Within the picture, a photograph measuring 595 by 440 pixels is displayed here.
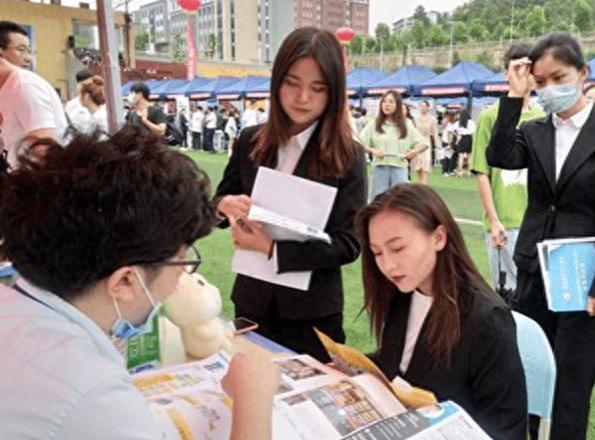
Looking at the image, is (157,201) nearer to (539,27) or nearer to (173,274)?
(173,274)

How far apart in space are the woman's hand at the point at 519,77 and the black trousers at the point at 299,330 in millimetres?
870

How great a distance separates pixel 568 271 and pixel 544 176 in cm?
29

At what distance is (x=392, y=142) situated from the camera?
4770mm

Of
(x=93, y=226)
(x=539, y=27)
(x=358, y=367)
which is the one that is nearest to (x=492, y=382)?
(x=358, y=367)

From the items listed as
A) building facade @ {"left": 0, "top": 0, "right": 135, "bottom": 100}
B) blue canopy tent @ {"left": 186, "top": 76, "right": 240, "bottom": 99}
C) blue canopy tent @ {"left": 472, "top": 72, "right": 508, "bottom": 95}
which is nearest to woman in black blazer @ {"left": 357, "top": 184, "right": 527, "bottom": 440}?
blue canopy tent @ {"left": 472, "top": 72, "right": 508, "bottom": 95}

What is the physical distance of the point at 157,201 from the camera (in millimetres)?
695

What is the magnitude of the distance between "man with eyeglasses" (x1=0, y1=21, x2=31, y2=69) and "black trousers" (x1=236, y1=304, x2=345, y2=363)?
91.3 inches

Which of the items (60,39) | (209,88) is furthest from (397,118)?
(60,39)

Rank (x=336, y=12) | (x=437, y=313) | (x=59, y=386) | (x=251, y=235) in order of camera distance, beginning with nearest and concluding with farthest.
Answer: (x=59, y=386) < (x=437, y=313) < (x=251, y=235) < (x=336, y=12)

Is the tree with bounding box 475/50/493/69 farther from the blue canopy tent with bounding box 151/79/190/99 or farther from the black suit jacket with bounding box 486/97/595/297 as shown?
the black suit jacket with bounding box 486/97/595/297

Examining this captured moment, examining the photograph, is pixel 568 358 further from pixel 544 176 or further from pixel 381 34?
pixel 381 34

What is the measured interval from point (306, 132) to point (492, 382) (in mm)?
714

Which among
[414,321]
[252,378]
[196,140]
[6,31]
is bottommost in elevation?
[196,140]

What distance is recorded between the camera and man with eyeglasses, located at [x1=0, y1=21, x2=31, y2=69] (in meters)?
3.04
